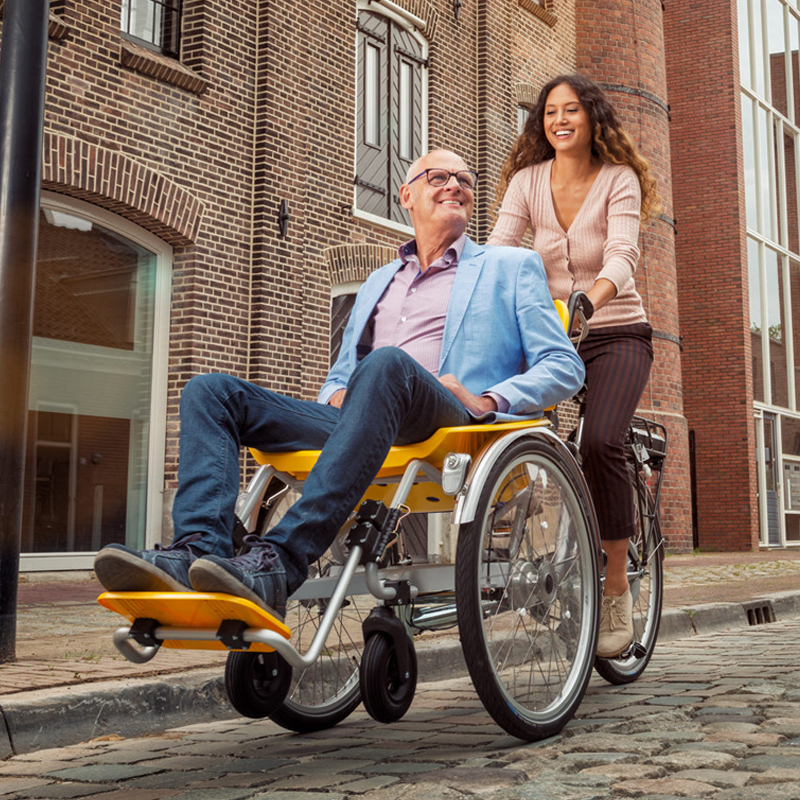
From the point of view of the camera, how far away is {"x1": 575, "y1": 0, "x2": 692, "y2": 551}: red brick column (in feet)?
55.6

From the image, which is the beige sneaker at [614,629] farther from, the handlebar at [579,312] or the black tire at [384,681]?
the black tire at [384,681]

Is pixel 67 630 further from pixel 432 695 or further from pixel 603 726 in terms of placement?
pixel 603 726

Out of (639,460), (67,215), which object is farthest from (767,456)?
(639,460)

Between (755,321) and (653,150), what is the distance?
4.99 metres

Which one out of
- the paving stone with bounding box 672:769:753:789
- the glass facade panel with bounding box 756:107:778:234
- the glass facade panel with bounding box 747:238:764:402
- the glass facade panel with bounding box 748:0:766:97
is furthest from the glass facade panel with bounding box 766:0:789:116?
the paving stone with bounding box 672:769:753:789

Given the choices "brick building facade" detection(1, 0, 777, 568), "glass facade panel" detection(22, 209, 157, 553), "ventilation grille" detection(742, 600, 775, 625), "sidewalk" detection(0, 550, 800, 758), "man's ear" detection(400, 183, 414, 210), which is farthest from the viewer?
"brick building facade" detection(1, 0, 777, 568)

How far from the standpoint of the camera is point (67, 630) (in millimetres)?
5555

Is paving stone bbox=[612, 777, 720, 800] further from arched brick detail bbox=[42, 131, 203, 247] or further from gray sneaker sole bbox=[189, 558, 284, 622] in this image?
arched brick detail bbox=[42, 131, 203, 247]

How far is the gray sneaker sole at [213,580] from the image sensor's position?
249cm

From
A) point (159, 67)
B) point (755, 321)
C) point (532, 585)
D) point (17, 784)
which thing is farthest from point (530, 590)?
point (755, 321)

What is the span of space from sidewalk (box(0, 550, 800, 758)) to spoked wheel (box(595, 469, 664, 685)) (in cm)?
87

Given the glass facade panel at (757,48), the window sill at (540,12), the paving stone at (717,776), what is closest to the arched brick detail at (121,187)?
the paving stone at (717,776)

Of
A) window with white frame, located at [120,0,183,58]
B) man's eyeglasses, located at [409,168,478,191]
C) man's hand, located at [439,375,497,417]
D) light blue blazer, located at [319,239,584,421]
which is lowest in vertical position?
man's hand, located at [439,375,497,417]

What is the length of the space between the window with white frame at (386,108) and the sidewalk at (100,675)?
21.0ft
